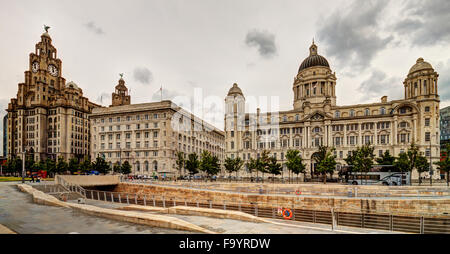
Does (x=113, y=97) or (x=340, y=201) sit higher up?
(x=113, y=97)

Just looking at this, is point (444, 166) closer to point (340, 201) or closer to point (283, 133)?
point (340, 201)

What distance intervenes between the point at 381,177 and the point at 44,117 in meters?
109

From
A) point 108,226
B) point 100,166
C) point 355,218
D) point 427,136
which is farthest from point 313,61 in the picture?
point 108,226

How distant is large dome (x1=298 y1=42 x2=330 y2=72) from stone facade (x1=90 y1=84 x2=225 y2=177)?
49454mm

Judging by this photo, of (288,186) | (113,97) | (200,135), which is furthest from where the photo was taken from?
(113,97)

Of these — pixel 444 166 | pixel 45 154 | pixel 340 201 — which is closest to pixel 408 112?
pixel 444 166

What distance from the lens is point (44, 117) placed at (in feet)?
303

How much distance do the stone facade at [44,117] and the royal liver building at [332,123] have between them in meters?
59.9

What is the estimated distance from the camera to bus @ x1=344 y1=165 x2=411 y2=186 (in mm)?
46781

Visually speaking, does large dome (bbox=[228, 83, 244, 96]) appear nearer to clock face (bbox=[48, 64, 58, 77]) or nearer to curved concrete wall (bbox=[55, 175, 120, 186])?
curved concrete wall (bbox=[55, 175, 120, 186])

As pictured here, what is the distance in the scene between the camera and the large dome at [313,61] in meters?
91.5

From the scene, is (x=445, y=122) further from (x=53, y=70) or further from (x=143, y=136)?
(x=53, y=70)

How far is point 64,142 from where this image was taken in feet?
296

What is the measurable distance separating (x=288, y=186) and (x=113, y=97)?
3855 inches
